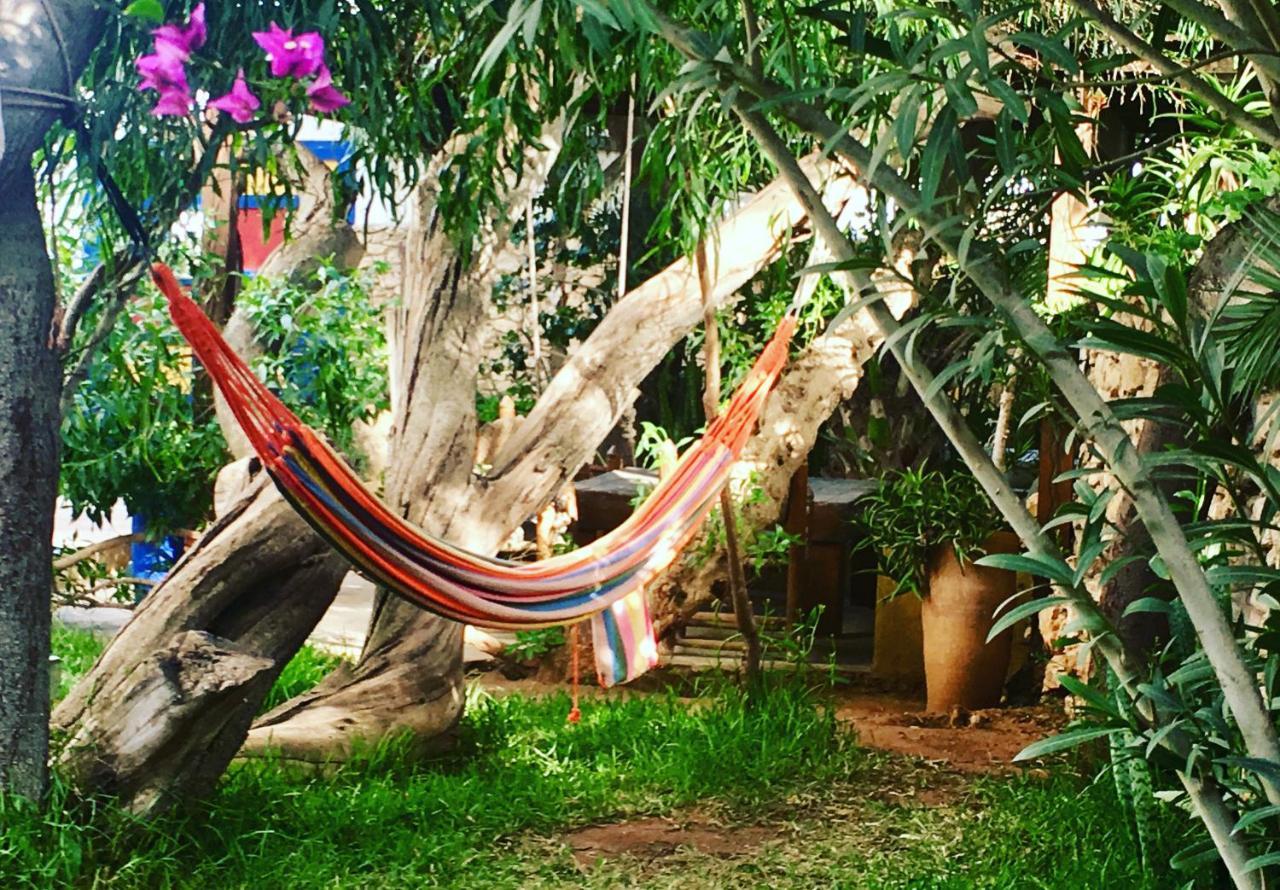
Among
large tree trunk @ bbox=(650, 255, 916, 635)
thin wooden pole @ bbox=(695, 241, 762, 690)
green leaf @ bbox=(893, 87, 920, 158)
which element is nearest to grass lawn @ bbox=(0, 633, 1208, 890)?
thin wooden pole @ bbox=(695, 241, 762, 690)

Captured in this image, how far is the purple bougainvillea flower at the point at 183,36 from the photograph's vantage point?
6.89 feet

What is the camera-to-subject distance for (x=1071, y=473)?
1.71m

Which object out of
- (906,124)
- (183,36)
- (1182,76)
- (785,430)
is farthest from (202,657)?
(785,430)

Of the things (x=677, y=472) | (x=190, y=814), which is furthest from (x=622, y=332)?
(x=190, y=814)

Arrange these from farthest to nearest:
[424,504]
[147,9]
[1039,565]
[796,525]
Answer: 1. [796,525]
2. [424,504]
3. [147,9]
4. [1039,565]

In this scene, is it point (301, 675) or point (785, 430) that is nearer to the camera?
point (301, 675)

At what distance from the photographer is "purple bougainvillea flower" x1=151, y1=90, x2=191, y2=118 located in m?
2.14

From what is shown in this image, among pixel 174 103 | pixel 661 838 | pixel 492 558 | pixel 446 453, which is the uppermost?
pixel 174 103

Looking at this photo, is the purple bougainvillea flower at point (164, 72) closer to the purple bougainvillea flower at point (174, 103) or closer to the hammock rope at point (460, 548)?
the purple bougainvillea flower at point (174, 103)

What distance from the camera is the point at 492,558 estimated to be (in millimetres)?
2838

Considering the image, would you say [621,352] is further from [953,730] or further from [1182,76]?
[1182,76]

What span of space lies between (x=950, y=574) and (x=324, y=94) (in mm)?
2505

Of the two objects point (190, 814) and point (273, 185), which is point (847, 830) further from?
point (273, 185)

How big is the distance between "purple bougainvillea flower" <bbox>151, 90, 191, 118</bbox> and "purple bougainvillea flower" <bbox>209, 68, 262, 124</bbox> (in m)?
0.05
